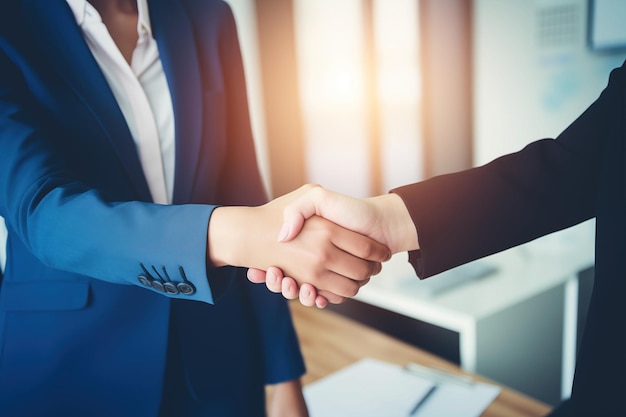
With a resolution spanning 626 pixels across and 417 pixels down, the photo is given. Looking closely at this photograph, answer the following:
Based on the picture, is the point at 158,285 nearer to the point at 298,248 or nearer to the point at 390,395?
the point at 298,248

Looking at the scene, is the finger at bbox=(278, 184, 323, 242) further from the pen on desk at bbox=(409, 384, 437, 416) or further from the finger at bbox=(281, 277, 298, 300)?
the pen on desk at bbox=(409, 384, 437, 416)

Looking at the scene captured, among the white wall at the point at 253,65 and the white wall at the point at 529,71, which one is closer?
the white wall at the point at 529,71

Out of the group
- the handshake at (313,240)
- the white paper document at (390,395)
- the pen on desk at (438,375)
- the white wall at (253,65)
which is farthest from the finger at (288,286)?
the white wall at (253,65)

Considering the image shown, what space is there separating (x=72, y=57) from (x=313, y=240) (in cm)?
41

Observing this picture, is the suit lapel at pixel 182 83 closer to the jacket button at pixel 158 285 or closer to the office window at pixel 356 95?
the jacket button at pixel 158 285

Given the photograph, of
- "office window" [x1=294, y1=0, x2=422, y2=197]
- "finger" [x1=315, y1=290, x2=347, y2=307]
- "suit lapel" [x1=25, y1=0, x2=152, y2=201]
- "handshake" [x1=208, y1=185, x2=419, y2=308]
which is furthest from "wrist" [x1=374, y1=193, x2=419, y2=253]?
"office window" [x1=294, y1=0, x2=422, y2=197]

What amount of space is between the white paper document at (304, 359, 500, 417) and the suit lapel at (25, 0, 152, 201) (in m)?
0.77

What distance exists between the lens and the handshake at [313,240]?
0.63m

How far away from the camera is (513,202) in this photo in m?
0.70

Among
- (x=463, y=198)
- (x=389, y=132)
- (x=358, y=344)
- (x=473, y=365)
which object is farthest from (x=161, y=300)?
(x=389, y=132)

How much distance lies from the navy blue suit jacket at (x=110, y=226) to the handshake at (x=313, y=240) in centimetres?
3

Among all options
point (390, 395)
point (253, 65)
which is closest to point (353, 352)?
point (390, 395)

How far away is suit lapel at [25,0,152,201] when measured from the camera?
2.15 feet

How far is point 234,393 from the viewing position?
0.86 metres
